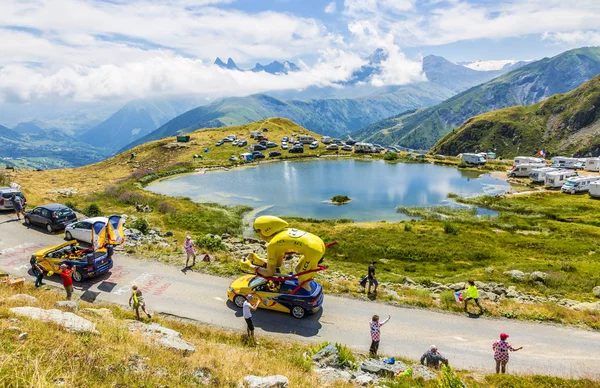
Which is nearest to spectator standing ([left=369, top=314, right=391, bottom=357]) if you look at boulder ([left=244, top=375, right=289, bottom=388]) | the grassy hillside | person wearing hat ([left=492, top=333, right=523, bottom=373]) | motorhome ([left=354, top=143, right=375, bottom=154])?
person wearing hat ([left=492, top=333, right=523, bottom=373])

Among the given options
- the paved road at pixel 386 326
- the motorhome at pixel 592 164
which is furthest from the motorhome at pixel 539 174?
the paved road at pixel 386 326

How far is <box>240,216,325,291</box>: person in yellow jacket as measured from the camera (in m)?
18.9

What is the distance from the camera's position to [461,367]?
1620cm

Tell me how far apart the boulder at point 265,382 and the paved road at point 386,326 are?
684cm

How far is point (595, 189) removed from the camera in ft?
212

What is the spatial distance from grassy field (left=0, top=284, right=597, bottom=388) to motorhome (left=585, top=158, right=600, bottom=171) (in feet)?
332

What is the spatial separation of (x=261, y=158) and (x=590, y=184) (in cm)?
8059

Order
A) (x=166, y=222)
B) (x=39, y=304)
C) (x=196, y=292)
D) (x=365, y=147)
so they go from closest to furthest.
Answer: (x=39, y=304) → (x=196, y=292) → (x=166, y=222) → (x=365, y=147)

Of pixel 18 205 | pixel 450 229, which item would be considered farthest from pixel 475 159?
pixel 18 205

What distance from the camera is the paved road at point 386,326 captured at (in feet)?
55.5

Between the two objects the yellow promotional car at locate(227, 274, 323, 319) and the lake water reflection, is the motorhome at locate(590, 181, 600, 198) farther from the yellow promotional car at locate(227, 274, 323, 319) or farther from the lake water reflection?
the yellow promotional car at locate(227, 274, 323, 319)

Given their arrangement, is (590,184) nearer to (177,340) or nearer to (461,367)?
(461,367)

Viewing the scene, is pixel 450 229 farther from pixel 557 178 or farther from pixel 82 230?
pixel 557 178

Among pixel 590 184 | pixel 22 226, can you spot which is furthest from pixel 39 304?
pixel 590 184
